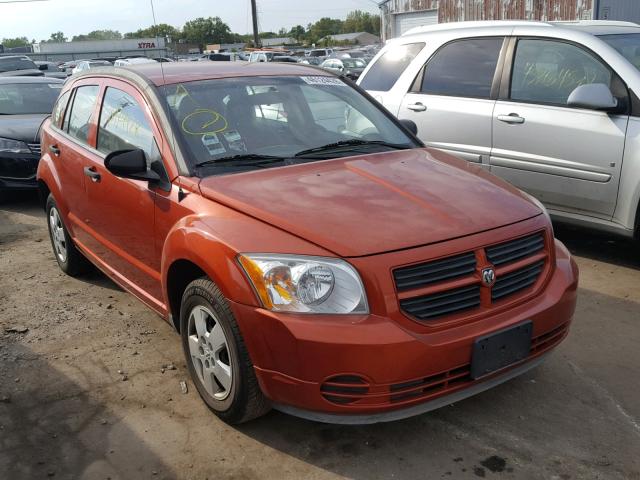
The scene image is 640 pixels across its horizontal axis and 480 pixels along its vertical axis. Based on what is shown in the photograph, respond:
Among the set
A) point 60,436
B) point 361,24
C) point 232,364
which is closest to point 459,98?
point 232,364

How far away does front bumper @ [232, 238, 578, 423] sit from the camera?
2555 mm

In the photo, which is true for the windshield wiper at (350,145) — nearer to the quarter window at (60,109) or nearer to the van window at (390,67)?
the quarter window at (60,109)

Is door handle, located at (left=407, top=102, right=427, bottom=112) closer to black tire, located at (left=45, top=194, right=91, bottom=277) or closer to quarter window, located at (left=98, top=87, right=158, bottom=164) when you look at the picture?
quarter window, located at (left=98, top=87, right=158, bottom=164)

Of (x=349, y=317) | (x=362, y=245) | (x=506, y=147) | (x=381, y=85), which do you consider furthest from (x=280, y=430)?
(x=381, y=85)

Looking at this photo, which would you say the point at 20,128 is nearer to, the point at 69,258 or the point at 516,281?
the point at 69,258

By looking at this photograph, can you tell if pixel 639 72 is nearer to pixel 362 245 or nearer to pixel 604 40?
pixel 604 40

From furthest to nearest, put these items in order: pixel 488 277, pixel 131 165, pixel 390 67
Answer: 1. pixel 390 67
2. pixel 131 165
3. pixel 488 277

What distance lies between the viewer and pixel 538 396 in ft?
11.0

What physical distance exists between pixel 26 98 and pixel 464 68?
21.3 feet

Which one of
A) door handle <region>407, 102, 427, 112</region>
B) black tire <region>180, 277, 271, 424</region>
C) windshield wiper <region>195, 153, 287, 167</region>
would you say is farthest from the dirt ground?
door handle <region>407, 102, 427, 112</region>

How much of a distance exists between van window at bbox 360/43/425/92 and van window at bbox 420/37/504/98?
30 centimetres

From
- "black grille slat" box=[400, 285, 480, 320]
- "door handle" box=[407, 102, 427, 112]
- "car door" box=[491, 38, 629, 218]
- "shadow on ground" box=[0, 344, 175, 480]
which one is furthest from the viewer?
"door handle" box=[407, 102, 427, 112]

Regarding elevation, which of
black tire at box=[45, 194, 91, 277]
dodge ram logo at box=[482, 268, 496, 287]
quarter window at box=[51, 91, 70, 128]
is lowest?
black tire at box=[45, 194, 91, 277]

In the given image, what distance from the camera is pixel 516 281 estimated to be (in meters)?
2.95
